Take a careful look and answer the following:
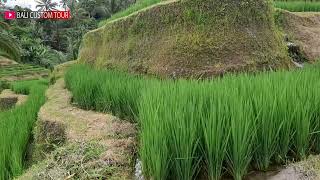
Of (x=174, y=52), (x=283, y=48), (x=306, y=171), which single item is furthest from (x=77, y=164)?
(x=283, y=48)

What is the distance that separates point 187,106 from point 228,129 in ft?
0.90

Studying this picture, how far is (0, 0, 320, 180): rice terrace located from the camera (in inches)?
77.1

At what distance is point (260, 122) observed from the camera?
2.06m

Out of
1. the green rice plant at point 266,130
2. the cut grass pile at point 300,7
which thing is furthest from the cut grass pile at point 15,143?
the cut grass pile at point 300,7

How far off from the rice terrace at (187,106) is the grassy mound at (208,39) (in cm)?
1

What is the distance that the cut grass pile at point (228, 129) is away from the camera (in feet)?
6.29

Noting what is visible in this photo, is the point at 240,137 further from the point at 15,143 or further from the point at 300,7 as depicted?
the point at 300,7

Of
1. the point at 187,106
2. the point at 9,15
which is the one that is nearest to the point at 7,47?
the point at 187,106

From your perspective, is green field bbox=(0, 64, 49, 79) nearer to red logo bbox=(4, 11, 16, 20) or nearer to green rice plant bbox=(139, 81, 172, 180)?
green rice plant bbox=(139, 81, 172, 180)

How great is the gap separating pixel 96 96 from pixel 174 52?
1095 mm

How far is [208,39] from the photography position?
4.67m

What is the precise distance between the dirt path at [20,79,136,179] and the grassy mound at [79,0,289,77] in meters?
1.25

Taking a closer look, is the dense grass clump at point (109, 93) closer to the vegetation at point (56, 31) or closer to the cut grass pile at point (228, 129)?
the cut grass pile at point (228, 129)

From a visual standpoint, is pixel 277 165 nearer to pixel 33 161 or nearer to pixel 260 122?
pixel 260 122
